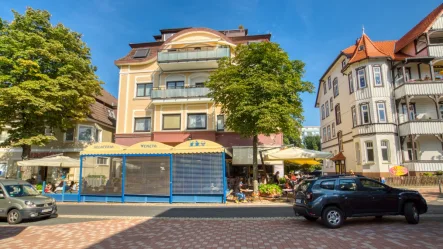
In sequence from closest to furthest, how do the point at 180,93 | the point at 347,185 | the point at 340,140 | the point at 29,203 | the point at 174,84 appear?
the point at 347,185 < the point at 29,203 < the point at 180,93 < the point at 174,84 < the point at 340,140

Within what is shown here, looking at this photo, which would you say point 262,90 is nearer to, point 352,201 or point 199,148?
point 199,148

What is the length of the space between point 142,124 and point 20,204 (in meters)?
16.6

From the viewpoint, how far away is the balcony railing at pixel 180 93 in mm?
25016

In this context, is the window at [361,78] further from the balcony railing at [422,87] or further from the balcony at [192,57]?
the balcony at [192,57]

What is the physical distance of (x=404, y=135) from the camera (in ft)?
78.3

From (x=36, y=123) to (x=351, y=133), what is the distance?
98.8ft

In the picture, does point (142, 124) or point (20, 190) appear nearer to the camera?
point (20, 190)

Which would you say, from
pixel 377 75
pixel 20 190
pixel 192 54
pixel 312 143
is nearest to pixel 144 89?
pixel 192 54

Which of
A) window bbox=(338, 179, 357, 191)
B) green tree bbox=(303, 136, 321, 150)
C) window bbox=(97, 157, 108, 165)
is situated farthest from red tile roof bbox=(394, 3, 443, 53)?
green tree bbox=(303, 136, 321, 150)

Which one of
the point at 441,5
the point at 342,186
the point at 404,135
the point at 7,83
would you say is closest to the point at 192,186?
the point at 342,186

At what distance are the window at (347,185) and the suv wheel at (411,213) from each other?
1847 mm

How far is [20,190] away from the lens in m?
11.7

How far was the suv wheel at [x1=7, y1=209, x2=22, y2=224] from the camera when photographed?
34.6 feet

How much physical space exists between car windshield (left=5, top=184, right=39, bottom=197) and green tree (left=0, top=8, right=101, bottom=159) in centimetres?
1049
